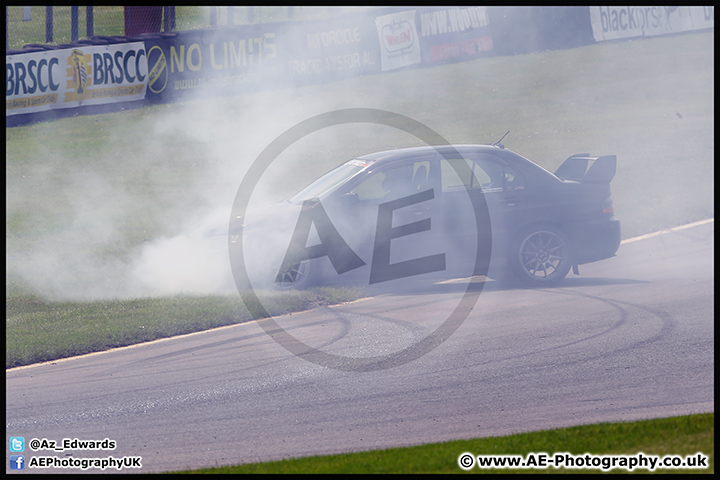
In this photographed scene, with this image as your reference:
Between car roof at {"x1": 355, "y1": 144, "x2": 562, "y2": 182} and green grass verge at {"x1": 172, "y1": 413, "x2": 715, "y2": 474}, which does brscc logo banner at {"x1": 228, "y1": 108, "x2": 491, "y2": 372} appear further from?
green grass verge at {"x1": 172, "y1": 413, "x2": 715, "y2": 474}

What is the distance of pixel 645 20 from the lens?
82.7 feet

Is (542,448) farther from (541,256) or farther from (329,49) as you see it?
(329,49)

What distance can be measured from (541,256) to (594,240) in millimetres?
716

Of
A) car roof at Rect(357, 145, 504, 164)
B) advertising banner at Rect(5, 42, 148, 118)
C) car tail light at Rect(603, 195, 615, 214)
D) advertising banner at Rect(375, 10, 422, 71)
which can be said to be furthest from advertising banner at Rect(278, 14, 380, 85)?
car tail light at Rect(603, 195, 615, 214)

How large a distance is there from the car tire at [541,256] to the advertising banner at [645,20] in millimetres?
18897

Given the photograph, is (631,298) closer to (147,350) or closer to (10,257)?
(147,350)

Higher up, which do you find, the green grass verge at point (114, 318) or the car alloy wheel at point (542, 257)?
the car alloy wheel at point (542, 257)

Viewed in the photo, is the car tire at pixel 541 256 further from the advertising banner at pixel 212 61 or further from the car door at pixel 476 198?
the advertising banner at pixel 212 61

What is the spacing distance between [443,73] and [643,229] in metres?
13.0

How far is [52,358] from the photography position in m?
6.10

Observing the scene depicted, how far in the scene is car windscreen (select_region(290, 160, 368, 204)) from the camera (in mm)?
8008

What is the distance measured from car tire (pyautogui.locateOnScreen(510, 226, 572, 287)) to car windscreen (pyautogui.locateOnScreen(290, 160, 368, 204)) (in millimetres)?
2115

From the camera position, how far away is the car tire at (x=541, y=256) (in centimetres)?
791

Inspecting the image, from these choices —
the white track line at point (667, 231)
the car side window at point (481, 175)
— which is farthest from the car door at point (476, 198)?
the white track line at point (667, 231)
